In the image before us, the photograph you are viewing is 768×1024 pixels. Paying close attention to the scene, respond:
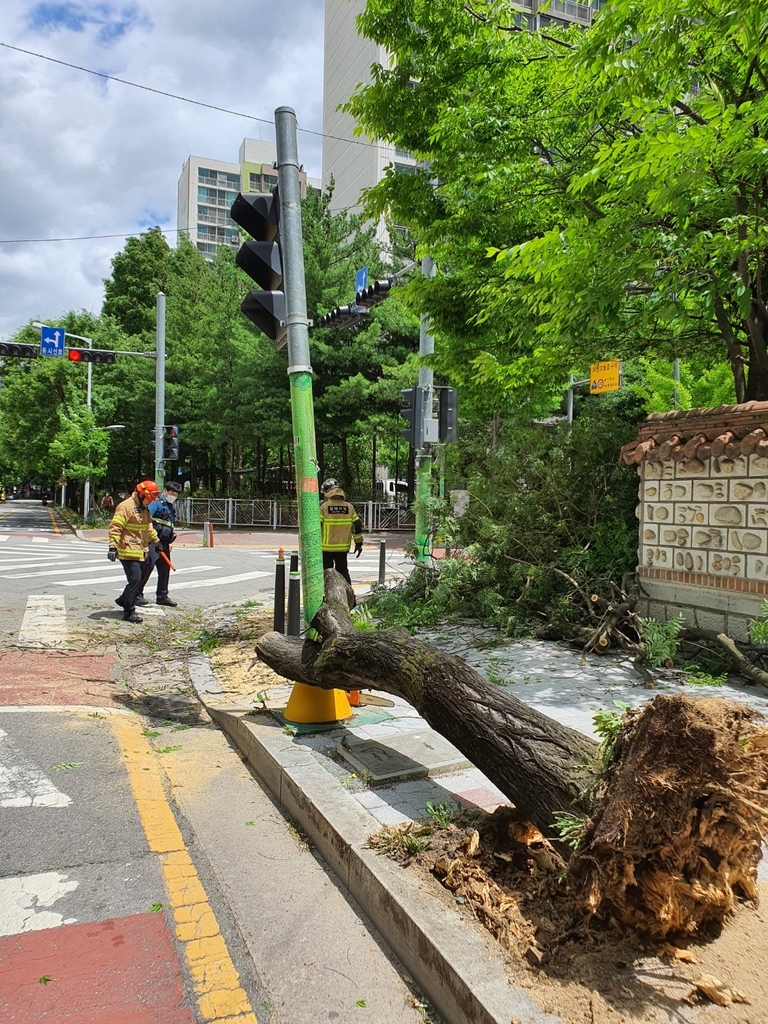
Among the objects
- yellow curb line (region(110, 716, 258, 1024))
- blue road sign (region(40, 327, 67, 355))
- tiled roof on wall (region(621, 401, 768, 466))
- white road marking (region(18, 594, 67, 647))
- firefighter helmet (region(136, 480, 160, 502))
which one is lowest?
yellow curb line (region(110, 716, 258, 1024))

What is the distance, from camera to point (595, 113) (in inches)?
245

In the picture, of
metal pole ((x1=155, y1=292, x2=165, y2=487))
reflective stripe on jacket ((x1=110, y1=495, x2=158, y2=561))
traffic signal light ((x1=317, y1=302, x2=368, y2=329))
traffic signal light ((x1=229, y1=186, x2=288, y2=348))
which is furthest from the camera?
metal pole ((x1=155, y1=292, x2=165, y2=487))

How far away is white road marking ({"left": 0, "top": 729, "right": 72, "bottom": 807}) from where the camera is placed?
3.98m

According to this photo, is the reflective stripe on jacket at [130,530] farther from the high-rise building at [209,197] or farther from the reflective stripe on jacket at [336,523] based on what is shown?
the high-rise building at [209,197]

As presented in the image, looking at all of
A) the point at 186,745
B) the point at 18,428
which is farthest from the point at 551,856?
the point at 18,428

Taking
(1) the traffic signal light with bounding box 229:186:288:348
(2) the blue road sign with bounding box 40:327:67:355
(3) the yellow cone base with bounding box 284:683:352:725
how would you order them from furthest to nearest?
1. (2) the blue road sign with bounding box 40:327:67:355
2. (1) the traffic signal light with bounding box 229:186:288:348
3. (3) the yellow cone base with bounding box 284:683:352:725

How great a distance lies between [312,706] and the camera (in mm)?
4953

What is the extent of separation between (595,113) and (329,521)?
17.2 feet

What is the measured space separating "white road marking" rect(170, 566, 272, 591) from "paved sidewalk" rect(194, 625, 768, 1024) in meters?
6.01

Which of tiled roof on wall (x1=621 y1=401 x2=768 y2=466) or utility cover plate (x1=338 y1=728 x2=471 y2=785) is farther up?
tiled roof on wall (x1=621 y1=401 x2=768 y2=466)

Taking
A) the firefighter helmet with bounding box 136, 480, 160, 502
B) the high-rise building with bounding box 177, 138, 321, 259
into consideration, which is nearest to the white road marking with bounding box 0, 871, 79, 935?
the firefighter helmet with bounding box 136, 480, 160, 502

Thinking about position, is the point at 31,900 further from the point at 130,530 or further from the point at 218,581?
the point at 218,581

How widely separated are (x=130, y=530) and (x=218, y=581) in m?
4.53

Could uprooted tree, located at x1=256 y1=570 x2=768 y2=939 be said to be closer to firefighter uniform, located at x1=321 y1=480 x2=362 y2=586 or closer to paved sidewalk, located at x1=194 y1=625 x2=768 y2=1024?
paved sidewalk, located at x1=194 y1=625 x2=768 y2=1024
